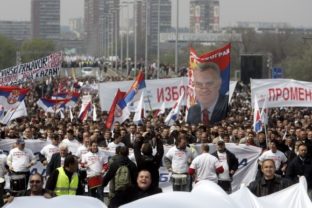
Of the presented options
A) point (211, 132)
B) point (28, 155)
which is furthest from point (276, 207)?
point (211, 132)

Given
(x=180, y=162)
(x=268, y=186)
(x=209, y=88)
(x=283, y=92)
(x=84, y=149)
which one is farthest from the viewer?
(x=283, y=92)

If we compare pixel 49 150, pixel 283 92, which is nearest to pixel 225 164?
pixel 49 150

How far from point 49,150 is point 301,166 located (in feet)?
14.7

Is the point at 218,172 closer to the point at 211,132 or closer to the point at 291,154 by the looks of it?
the point at 291,154

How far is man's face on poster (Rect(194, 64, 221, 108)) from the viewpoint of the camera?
82.4 ft

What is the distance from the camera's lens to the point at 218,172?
56.8 ft

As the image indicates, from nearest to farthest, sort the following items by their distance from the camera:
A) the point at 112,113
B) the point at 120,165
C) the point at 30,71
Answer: the point at 120,165, the point at 112,113, the point at 30,71

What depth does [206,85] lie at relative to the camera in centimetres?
2533

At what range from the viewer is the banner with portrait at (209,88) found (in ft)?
82.2

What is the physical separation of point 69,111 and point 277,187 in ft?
81.1

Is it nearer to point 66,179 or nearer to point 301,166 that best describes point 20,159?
point 301,166

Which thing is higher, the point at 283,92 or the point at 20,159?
the point at 20,159

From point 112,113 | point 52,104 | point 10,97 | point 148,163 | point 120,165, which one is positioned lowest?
point 52,104

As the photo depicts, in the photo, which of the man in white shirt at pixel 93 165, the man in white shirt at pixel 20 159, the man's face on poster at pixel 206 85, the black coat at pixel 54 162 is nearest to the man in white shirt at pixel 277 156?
the man in white shirt at pixel 93 165
